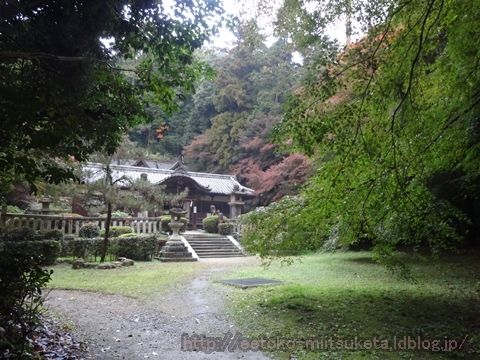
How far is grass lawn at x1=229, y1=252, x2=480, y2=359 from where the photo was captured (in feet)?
16.0

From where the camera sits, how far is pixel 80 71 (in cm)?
364

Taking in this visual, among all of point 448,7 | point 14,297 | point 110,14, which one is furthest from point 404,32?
point 14,297

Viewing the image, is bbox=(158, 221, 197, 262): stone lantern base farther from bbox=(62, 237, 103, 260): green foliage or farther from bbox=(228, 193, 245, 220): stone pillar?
bbox=(228, 193, 245, 220): stone pillar

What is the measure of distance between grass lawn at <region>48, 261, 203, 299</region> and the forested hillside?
12372 mm

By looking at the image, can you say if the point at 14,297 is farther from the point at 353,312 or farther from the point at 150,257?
the point at 150,257

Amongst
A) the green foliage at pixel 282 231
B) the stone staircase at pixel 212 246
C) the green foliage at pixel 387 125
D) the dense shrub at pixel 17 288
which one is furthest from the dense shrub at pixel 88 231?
the dense shrub at pixel 17 288

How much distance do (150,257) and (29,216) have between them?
4.87 metres

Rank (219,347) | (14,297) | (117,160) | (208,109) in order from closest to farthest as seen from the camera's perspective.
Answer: (14,297), (219,347), (117,160), (208,109)

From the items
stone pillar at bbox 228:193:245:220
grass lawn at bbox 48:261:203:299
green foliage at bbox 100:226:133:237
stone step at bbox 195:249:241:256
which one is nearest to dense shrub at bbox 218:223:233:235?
stone step at bbox 195:249:241:256

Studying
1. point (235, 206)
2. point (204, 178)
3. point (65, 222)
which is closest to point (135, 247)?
point (65, 222)

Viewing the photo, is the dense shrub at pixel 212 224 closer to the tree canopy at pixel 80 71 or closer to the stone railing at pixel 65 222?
the stone railing at pixel 65 222

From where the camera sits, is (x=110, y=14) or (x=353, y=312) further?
(x=353, y=312)

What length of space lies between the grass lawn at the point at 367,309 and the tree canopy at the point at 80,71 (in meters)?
3.47

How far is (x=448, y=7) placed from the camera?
5070 millimetres
